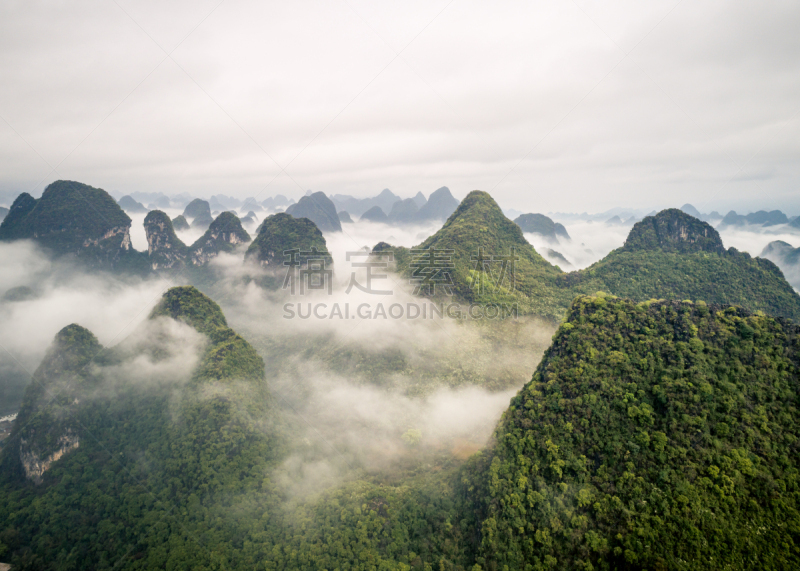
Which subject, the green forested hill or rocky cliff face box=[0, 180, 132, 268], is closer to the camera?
the green forested hill

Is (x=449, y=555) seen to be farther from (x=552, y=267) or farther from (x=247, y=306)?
(x=247, y=306)

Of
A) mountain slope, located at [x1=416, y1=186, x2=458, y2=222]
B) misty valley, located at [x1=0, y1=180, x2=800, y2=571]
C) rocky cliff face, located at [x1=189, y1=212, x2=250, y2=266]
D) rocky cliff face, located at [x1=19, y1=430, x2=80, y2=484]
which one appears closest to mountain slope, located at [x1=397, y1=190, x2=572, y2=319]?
misty valley, located at [x1=0, y1=180, x2=800, y2=571]

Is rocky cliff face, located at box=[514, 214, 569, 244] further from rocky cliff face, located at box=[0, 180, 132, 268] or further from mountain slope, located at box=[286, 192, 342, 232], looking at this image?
rocky cliff face, located at box=[0, 180, 132, 268]

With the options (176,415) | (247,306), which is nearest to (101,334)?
(247,306)

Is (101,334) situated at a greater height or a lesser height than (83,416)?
greater

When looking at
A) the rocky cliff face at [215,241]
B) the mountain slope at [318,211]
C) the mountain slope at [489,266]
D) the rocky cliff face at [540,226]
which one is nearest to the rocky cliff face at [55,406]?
the mountain slope at [489,266]

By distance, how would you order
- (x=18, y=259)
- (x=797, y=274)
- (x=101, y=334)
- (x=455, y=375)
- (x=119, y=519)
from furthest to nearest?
(x=797, y=274) < (x=18, y=259) < (x=101, y=334) < (x=455, y=375) < (x=119, y=519)
